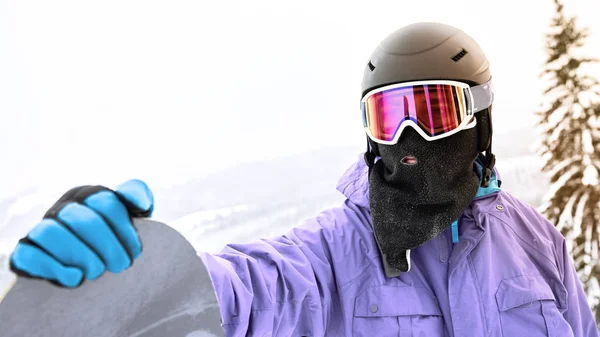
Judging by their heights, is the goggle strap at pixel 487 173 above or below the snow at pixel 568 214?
above

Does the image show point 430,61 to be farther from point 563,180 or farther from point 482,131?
point 563,180

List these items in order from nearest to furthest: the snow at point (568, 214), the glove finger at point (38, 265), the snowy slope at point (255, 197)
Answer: the glove finger at point (38, 265)
the snow at point (568, 214)
the snowy slope at point (255, 197)

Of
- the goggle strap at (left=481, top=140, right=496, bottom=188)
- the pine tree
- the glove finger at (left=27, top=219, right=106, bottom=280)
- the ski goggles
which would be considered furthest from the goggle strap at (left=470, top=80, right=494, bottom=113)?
the pine tree

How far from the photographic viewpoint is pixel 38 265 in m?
0.93

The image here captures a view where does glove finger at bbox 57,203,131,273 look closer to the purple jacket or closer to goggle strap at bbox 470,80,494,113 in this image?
the purple jacket

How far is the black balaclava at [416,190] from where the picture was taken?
1920mm

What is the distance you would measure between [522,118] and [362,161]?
27.8 meters

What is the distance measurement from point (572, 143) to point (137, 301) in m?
8.79

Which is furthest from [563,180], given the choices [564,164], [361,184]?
[361,184]

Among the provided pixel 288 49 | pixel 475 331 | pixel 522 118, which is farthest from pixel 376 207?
pixel 288 49

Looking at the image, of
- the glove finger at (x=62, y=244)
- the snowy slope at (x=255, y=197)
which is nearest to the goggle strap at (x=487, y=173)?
the glove finger at (x=62, y=244)

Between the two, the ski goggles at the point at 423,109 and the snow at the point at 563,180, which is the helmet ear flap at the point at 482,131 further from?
the snow at the point at 563,180

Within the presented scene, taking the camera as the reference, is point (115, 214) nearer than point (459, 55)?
Yes

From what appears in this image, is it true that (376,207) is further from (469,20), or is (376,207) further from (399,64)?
(469,20)
